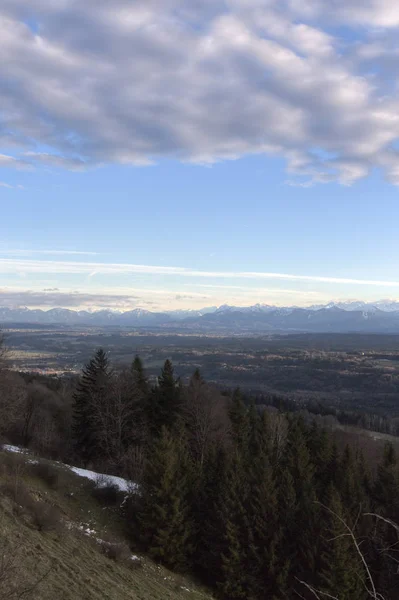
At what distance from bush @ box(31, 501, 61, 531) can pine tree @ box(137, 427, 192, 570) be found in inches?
250

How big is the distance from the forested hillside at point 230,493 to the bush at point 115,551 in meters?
3.02

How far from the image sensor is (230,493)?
2681 centimetres

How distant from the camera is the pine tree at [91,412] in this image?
37344mm

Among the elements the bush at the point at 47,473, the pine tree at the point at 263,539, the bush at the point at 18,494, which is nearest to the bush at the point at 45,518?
the bush at the point at 18,494

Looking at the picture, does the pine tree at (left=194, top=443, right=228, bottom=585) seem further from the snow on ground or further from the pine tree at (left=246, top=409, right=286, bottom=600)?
the snow on ground

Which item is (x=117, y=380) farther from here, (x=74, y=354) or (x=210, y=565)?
(x=74, y=354)

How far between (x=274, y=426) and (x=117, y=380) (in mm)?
16293

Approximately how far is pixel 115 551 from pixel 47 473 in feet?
30.0

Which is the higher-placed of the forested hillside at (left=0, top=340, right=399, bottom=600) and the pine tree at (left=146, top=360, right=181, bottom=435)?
the pine tree at (left=146, top=360, right=181, bottom=435)

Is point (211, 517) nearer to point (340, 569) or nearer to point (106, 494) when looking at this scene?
point (106, 494)

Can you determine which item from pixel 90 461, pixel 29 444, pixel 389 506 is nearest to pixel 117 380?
pixel 90 461

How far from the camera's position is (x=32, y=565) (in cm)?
1558

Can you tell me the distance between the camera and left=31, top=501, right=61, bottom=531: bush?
20.5 m

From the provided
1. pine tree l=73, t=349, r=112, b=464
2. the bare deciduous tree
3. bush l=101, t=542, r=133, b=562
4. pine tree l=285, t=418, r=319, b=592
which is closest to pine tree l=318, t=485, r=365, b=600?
pine tree l=285, t=418, r=319, b=592
